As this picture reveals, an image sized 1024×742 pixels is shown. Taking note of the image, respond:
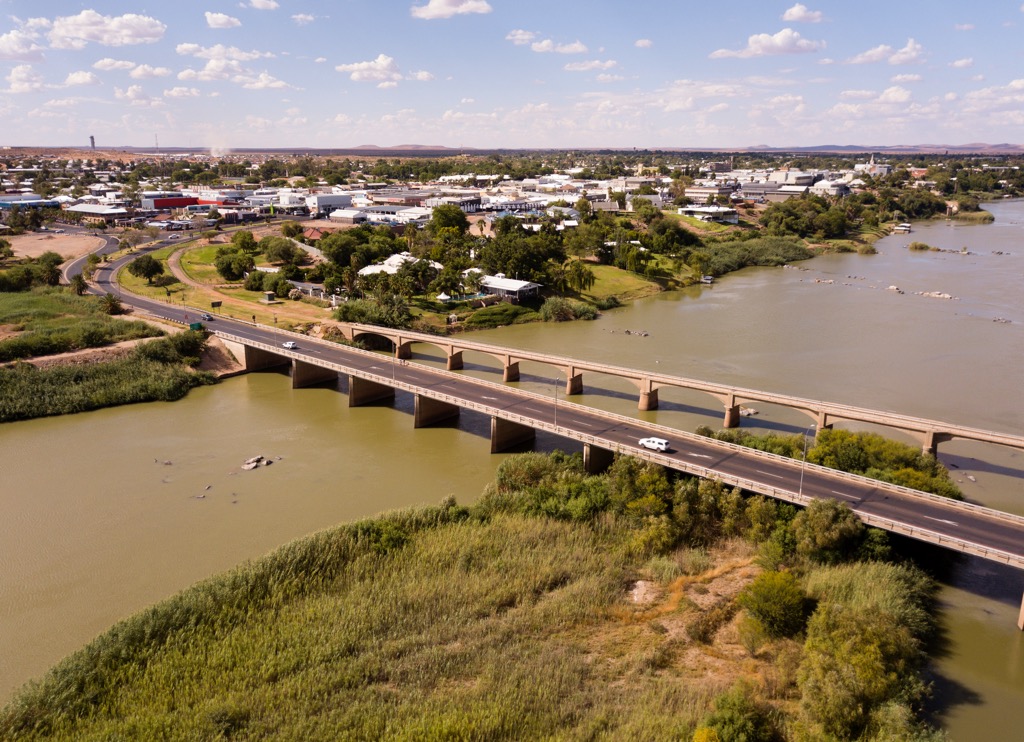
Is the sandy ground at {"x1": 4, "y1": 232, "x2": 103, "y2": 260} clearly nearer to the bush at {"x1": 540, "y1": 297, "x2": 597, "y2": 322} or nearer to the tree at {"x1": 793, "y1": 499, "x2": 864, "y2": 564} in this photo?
the bush at {"x1": 540, "y1": 297, "x2": 597, "y2": 322}

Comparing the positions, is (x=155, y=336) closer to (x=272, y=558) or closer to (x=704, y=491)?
(x=272, y=558)

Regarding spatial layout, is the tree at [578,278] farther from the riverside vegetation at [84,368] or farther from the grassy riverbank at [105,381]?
the grassy riverbank at [105,381]

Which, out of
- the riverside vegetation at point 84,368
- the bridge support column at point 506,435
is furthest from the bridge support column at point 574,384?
the riverside vegetation at point 84,368

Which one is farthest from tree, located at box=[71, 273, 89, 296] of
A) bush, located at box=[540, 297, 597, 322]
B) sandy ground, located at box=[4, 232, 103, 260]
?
bush, located at box=[540, 297, 597, 322]

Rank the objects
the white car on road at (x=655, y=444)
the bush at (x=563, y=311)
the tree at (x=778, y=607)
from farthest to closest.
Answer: the bush at (x=563, y=311), the white car on road at (x=655, y=444), the tree at (x=778, y=607)

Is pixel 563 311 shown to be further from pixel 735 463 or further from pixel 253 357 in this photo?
pixel 735 463

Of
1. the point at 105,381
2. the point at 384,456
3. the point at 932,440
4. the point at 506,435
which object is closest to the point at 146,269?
the point at 105,381
